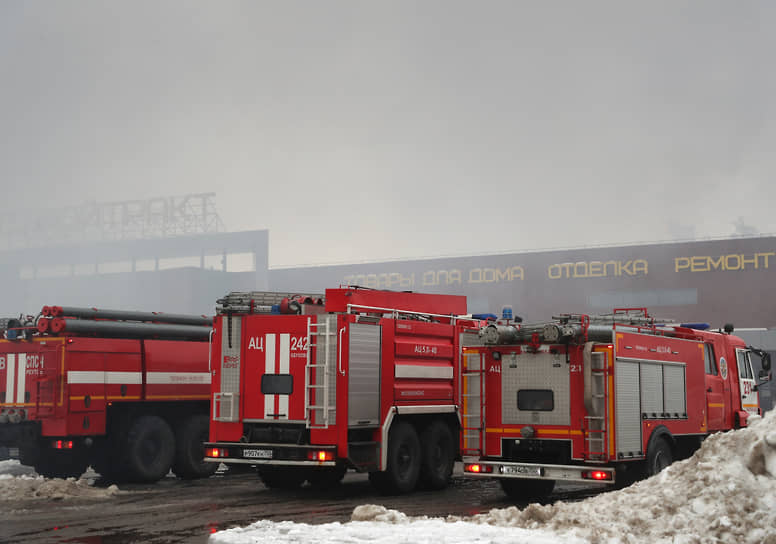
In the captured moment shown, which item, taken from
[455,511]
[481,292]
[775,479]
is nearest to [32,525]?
[455,511]

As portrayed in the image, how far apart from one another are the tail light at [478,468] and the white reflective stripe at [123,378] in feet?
22.6

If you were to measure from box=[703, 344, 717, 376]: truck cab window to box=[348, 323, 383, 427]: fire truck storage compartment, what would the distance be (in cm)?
566

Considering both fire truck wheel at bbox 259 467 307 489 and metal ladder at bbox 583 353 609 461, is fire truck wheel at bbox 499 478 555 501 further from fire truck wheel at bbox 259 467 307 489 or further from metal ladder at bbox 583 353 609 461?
fire truck wheel at bbox 259 467 307 489

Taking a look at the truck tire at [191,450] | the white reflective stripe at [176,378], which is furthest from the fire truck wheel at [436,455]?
the white reflective stripe at [176,378]

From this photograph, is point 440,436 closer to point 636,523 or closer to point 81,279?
point 636,523

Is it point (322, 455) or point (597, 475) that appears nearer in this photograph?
point (597, 475)

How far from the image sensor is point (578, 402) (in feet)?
41.6

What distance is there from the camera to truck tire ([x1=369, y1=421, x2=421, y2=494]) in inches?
559

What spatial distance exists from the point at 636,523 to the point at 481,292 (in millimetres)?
45750

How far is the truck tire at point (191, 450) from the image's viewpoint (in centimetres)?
1756

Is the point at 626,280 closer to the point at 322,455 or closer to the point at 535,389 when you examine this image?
the point at 535,389

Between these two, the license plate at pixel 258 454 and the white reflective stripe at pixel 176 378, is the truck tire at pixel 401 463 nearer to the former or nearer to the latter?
the license plate at pixel 258 454

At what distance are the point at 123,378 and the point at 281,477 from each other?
3771 millimetres

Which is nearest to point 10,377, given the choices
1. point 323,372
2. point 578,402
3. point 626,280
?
point 323,372
